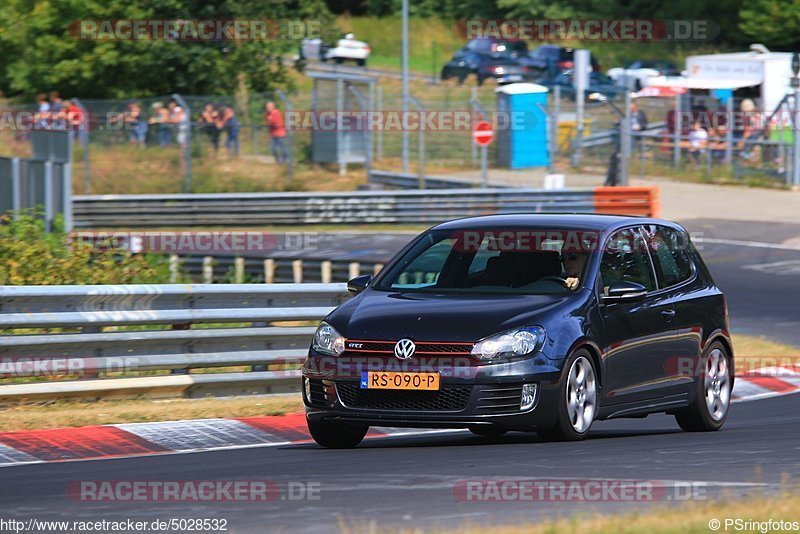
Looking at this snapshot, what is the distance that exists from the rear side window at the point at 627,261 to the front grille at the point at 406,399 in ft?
4.57

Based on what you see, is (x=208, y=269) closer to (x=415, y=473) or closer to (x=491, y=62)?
(x=415, y=473)

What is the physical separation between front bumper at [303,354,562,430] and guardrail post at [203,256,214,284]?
13042 mm

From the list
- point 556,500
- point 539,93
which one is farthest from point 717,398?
point 539,93

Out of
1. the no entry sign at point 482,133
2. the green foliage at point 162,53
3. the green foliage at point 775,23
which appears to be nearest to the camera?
the no entry sign at point 482,133

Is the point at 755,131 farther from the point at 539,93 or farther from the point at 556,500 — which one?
the point at 556,500

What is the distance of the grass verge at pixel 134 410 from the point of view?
34.4 ft

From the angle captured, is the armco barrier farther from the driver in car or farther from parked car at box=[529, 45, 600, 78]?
parked car at box=[529, 45, 600, 78]

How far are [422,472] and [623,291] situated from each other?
7.24ft

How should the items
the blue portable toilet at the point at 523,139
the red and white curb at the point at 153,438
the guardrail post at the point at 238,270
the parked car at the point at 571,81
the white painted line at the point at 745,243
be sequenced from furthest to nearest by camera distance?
the parked car at the point at 571,81 < the blue portable toilet at the point at 523,139 < the white painted line at the point at 745,243 < the guardrail post at the point at 238,270 < the red and white curb at the point at 153,438

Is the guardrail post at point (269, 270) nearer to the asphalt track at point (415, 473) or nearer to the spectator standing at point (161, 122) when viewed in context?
the asphalt track at point (415, 473)

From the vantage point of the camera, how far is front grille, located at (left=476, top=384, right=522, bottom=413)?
8.69 m

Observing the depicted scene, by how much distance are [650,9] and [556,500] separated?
2656 inches

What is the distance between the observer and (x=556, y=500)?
22.5 feet

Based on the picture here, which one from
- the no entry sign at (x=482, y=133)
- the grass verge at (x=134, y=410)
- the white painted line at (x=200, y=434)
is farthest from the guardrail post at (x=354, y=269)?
the no entry sign at (x=482, y=133)
